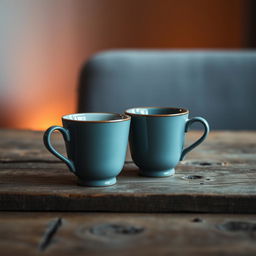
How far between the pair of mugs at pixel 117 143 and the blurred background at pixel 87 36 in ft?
6.71

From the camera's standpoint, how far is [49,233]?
0.50 metres

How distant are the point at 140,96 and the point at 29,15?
128 centimetres

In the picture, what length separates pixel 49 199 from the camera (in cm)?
58

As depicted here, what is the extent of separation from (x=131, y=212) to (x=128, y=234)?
0.08 metres

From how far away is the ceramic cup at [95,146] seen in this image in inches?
23.5

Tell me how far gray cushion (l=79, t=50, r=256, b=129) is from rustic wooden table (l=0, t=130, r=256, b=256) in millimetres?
827

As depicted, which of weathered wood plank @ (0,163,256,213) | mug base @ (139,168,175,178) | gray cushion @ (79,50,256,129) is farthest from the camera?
gray cushion @ (79,50,256,129)

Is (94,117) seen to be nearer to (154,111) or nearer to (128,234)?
(154,111)

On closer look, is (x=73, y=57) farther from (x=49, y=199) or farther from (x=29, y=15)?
(x=49, y=199)

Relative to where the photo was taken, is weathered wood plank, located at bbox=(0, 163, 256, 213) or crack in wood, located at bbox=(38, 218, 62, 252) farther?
weathered wood plank, located at bbox=(0, 163, 256, 213)

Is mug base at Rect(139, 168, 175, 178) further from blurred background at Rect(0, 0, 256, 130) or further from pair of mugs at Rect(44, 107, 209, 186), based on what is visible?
blurred background at Rect(0, 0, 256, 130)

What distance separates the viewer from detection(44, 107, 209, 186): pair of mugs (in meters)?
0.60

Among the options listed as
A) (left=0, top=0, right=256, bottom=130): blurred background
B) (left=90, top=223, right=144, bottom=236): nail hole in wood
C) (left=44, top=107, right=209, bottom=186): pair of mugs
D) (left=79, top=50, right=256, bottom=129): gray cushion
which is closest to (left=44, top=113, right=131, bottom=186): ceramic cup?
(left=44, top=107, right=209, bottom=186): pair of mugs

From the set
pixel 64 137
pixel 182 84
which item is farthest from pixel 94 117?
pixel 182 84
